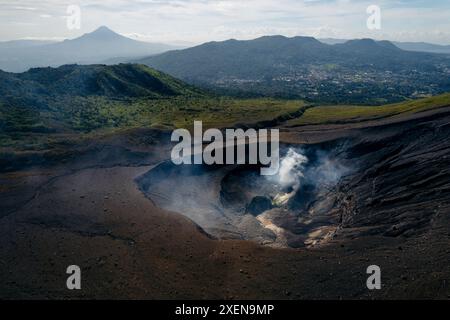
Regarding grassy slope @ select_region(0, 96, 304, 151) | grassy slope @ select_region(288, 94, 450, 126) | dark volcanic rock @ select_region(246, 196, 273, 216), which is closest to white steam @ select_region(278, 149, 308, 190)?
dark volcanic rock @ select_region(246, 196, 273, 216)

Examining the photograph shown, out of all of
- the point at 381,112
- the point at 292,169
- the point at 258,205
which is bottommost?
the point at 258,205

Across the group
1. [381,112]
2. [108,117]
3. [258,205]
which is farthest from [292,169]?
[108,117]

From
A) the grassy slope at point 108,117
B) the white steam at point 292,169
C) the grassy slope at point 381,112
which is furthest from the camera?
the grassy slope at point 108,117

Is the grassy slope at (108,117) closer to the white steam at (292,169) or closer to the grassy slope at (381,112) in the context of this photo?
the grassy slope at (381,112)

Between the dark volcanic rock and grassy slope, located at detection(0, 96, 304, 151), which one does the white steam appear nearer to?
the dark volcanic rock

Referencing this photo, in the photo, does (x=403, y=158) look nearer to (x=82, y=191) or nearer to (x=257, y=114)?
(x=82, y=191)

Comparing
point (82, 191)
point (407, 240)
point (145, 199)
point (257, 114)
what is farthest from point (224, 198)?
point (257, 114)

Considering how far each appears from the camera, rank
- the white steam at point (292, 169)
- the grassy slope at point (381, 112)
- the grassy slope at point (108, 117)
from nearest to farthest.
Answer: the white steam at point (292, 169) < the grassy slope at point (381, 112) < the grassy slope at point (108, 117)

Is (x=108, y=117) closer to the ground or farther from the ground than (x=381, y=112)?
farther from the ground

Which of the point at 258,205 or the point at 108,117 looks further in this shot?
the point at 108,117

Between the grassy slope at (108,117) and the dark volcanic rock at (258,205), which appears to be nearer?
the dark volcanic rock at (258,205)

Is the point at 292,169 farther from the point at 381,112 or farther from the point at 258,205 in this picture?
the point at 381,112

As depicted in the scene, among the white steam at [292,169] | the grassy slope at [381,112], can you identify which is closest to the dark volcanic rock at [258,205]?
the white steam at [292,169]
